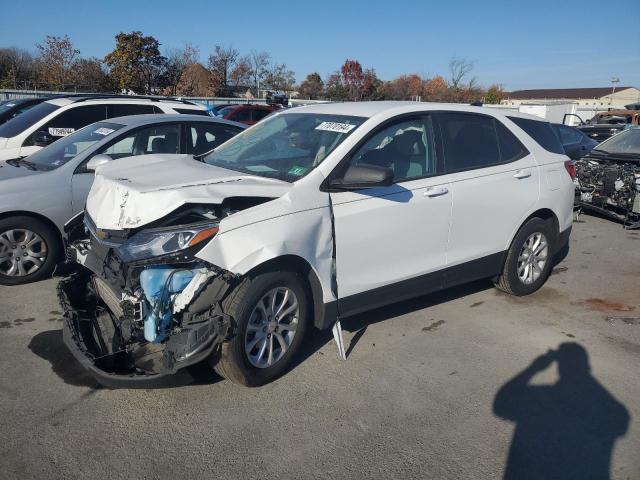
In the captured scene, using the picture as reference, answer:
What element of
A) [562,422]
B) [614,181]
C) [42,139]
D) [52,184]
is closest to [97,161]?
[52,184]

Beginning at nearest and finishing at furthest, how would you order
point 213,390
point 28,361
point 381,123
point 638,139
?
1. point 213,390
2. point 28,361
3. point 381,123
4. point 638,139

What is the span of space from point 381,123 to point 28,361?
3.22m

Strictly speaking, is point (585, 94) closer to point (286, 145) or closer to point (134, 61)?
point (134, 61)

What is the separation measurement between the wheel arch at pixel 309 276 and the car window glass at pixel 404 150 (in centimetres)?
96

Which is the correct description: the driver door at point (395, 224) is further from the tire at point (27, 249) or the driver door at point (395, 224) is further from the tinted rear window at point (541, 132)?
the tire at point (27, 249)

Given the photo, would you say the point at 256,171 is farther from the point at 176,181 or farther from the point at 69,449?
the point at 69,449

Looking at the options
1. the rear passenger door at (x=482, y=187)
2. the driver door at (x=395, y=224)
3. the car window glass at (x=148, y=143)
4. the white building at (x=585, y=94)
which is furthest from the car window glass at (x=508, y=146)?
the white building at (x=585, y=94)

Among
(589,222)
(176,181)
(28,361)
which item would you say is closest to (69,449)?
(28,361)

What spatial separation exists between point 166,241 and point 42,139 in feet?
17.5

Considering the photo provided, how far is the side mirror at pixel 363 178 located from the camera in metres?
3.76

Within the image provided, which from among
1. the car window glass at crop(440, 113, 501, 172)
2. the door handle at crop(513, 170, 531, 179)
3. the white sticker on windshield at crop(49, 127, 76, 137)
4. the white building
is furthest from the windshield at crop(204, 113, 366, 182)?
the white building

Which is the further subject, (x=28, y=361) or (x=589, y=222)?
(x=589, y=222)

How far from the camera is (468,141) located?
194 inches

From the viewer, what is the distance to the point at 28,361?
4.03 m
